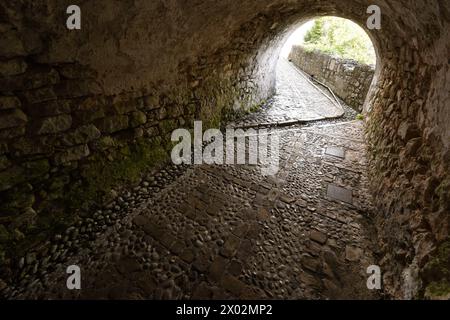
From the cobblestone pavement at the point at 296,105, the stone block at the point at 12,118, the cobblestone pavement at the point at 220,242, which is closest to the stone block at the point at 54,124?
the stone block at the point at 12,118

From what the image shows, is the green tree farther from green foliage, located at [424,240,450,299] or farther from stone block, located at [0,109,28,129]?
stone block, located at [0,109,28,129]

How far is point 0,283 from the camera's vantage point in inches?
77.1

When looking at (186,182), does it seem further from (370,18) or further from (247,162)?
(370,18)

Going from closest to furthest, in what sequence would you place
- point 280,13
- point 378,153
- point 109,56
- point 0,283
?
point 0,283 → point 109,56 → point 378,153 → point 280,13

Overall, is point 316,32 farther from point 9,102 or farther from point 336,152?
point 9,102

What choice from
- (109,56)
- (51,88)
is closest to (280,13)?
(109,56)

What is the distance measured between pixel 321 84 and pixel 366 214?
7351mm

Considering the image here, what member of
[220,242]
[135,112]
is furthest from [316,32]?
[220,242]

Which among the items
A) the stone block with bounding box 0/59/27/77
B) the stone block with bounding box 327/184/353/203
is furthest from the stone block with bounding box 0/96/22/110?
the stone block with bounding box 327/184/353/203

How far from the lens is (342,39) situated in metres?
10.0

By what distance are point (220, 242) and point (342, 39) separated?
1106 cm

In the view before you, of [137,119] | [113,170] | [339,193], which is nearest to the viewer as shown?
[113,170]

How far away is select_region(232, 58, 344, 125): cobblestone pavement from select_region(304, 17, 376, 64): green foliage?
176cm

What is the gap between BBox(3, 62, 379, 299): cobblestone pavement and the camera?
6.62 ft
